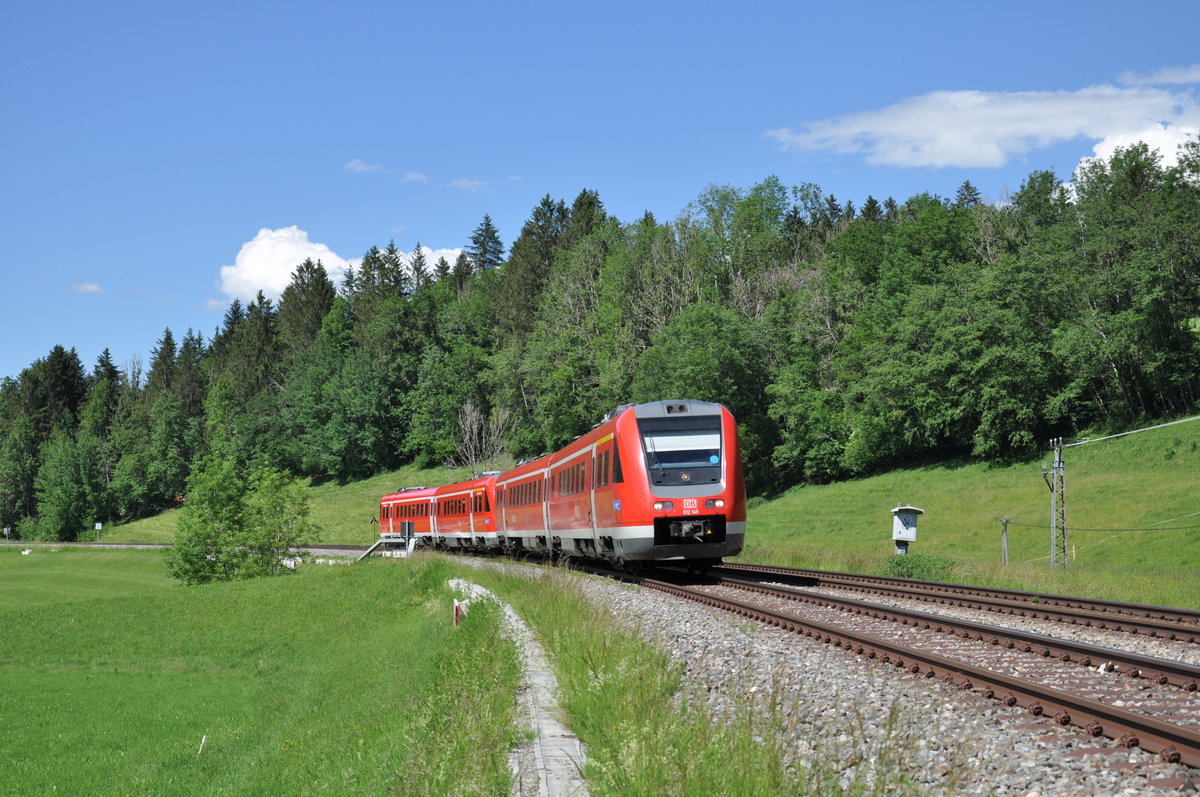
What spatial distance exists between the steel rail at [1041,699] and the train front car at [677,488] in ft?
23.8

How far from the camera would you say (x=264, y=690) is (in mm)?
26297

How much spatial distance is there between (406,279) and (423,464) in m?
42.6

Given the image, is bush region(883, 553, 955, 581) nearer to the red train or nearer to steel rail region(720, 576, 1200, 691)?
the red train

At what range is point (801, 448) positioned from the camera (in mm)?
60594

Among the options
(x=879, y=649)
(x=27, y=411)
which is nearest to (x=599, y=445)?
(x=879, y=649)

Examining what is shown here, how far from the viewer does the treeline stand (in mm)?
53188

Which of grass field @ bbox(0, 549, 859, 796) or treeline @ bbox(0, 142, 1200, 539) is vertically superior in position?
treeline @ bbox(0, 142, 1200, 539)

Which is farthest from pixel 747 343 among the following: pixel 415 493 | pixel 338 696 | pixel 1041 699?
pixel 1041 699

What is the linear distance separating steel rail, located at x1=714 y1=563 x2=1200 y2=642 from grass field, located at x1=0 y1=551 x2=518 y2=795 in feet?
24.2

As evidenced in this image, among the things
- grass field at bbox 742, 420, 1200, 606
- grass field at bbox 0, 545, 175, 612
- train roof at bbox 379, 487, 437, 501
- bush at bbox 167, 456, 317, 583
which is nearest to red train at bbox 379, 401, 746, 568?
grass field at bbox 742, 420, 1200, 606

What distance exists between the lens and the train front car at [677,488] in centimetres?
2061

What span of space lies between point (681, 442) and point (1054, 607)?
7.97 m

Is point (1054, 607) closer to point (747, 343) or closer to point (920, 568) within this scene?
point (920, 568)

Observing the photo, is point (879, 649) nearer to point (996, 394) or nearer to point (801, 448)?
Answer: point (996, 394)
